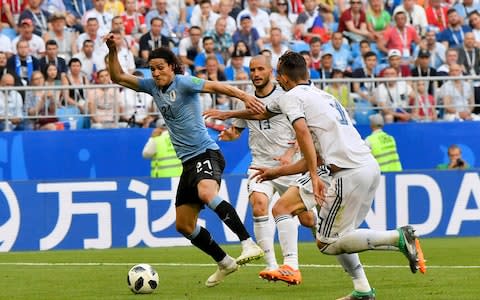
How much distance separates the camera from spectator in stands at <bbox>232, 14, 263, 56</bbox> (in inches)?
918

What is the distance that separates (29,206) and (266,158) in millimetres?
6291

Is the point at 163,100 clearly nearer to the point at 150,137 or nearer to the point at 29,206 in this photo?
the point at 29,206

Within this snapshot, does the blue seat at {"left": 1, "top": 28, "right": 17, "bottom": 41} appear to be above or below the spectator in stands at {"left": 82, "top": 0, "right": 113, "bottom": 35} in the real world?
below

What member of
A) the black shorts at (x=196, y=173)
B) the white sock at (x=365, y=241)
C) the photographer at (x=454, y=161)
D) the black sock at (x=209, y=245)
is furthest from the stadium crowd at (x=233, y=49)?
the white sock at (x=365, y=241)

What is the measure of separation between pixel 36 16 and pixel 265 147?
33.3 ft

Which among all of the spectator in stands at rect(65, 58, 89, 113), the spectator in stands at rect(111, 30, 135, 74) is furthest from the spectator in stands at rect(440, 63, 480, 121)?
the spectator in stands at rect(65, 58, 89, 113)

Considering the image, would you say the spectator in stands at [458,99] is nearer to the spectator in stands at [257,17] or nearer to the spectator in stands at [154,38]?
the spectator in stands at [257,17]

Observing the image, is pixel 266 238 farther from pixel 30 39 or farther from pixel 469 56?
pixel 469 56

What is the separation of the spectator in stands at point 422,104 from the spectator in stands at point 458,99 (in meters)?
0.21

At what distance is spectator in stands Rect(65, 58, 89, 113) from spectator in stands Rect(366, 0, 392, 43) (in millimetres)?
6211

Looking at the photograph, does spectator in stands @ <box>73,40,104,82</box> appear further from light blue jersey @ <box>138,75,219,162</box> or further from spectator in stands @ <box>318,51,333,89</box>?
light blue jersey @ <box>138,75,219,162</box>

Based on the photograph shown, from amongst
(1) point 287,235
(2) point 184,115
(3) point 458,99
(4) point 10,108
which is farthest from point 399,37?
(1) point 287,235

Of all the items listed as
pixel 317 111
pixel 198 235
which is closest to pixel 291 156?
pixel 198 235

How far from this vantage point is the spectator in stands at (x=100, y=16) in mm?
22844
